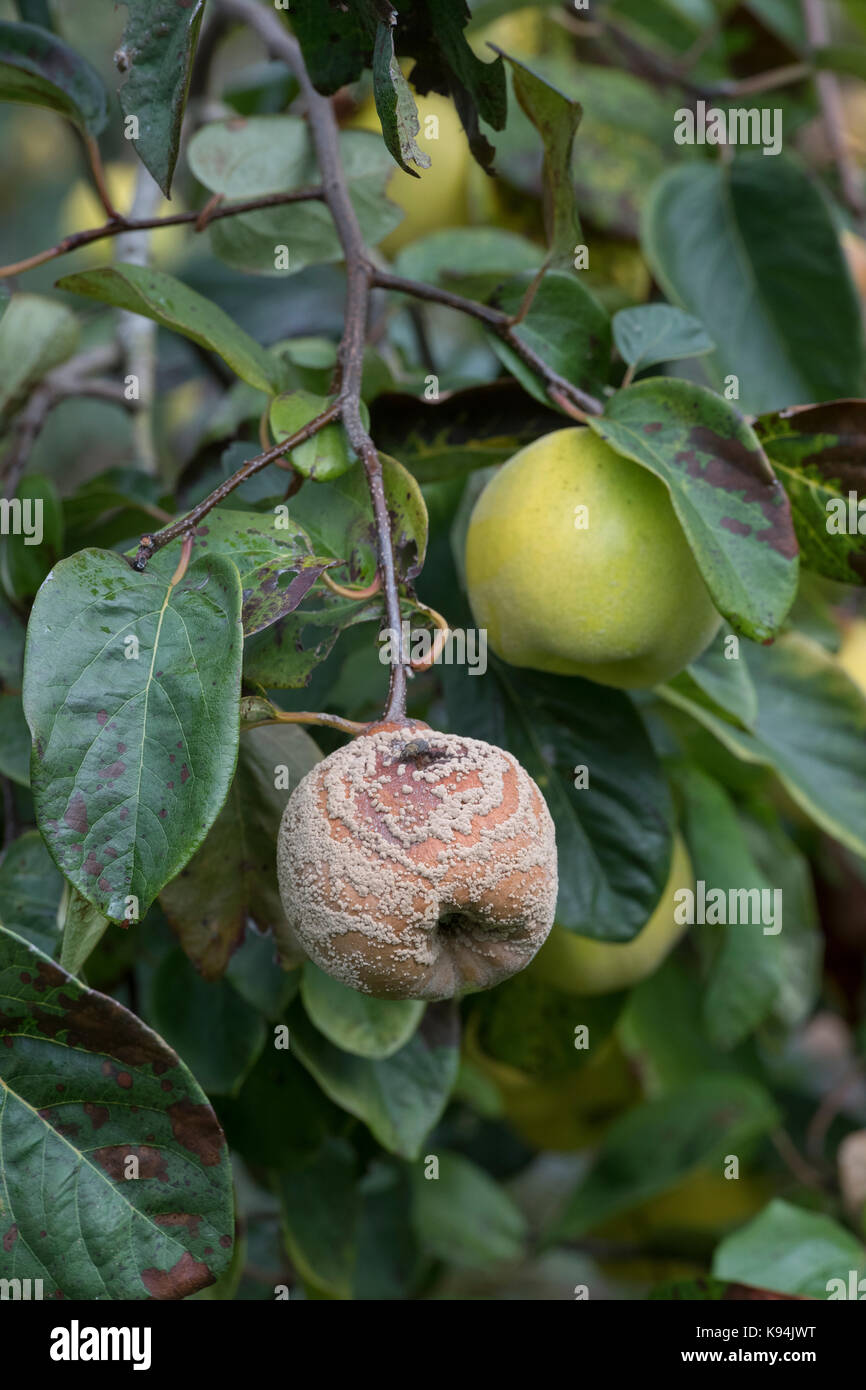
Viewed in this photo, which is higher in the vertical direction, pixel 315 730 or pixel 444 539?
pixel 444 539

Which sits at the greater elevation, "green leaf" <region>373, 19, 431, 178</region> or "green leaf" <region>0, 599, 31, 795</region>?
"green leaf" <region>373, 19, 431, 178</region>

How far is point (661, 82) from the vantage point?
124 centimetres

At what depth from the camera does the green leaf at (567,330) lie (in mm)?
644

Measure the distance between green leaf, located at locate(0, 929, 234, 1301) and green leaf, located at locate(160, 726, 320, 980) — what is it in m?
0.10

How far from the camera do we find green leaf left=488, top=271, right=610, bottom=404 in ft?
2.11

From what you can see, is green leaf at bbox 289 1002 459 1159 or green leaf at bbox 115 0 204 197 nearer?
green leaf at bbox 115 0 204 197

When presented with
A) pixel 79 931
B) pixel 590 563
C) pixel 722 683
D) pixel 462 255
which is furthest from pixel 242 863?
pixel 462 255

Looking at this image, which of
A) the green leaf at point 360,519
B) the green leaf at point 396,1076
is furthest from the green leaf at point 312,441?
the green leaf at point 396,1076

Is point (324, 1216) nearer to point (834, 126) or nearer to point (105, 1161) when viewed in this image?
point (105, 1161)

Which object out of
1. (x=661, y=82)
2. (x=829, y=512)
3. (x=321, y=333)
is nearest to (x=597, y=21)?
(x=661, y=82)

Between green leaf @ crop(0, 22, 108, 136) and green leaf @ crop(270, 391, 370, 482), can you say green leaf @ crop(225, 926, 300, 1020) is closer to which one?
green leaf @ crop(270, 391, 370, 482)

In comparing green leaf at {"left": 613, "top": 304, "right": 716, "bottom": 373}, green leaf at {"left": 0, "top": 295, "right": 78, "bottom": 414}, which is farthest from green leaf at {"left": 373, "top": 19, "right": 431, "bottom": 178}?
green leaf at {"left": 0, "top": 295, "right": 78, "bottom": 414}

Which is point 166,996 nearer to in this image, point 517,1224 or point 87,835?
point 87,835

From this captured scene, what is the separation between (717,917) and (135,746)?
0.58 meters
